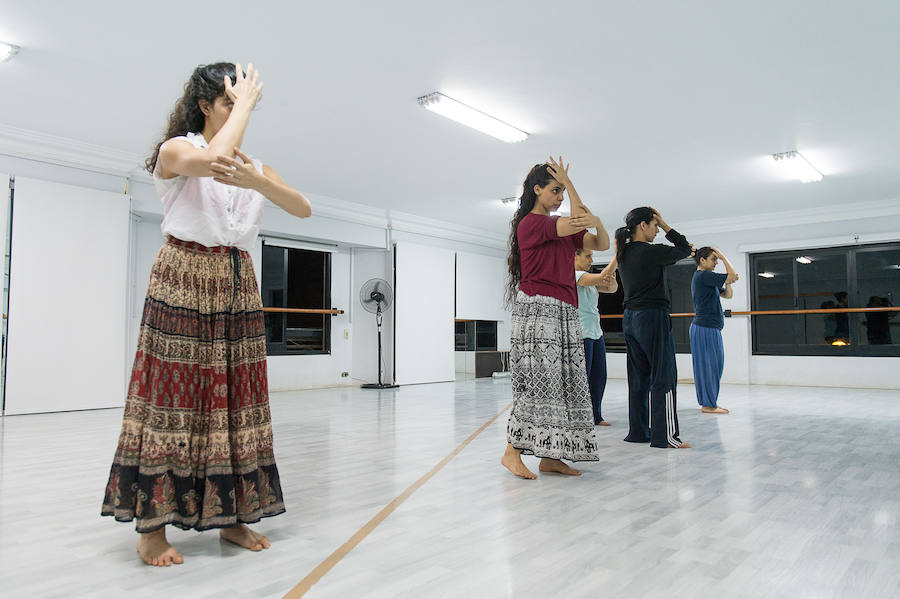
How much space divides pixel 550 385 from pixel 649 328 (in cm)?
126

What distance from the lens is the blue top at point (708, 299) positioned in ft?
20.0

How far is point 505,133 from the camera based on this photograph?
6020mm

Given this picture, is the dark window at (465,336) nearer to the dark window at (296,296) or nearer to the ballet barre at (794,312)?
the dark window at (296,296)

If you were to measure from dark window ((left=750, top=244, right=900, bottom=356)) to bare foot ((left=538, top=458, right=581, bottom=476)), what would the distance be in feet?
26.5

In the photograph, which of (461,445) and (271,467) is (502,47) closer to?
(461,445)

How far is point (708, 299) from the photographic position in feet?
20.1

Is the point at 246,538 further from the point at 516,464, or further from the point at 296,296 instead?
the point at 296,296

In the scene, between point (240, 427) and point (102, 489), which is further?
point (102, 489)

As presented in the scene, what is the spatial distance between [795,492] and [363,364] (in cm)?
737

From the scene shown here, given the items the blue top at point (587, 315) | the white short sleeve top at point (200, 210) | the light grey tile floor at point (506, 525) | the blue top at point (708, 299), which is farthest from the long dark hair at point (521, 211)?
the blue top at point (708, 299)

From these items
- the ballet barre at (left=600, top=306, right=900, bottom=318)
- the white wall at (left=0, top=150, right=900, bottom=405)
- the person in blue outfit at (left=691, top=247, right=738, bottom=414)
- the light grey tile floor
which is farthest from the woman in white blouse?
the ballet barre at (left=600, top=306, right=900, bottom=318)

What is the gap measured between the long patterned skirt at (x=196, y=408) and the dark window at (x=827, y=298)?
31.9ft

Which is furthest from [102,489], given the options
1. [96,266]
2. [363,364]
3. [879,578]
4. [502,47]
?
[363,364]

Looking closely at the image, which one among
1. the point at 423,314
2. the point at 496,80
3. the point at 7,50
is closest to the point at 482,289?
the point at 423,314
